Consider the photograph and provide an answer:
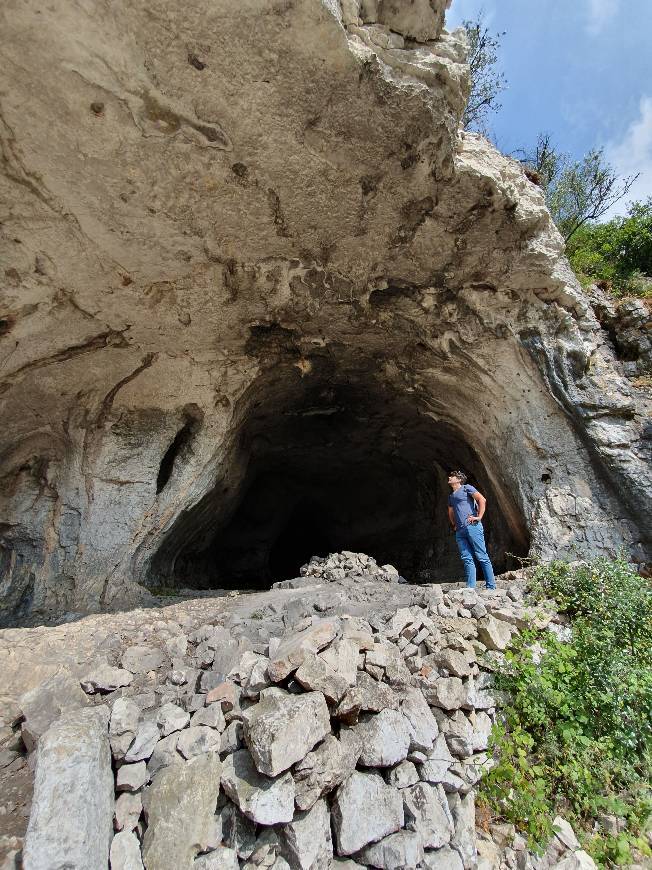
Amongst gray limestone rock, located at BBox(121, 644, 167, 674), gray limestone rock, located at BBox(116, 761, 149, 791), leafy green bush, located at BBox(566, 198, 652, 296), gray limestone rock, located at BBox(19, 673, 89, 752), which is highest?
leafy green bush, located at BBox(566, 198, 652, 296)

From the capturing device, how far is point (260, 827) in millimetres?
2070

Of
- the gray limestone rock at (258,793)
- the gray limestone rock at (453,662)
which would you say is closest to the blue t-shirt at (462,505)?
Answer: the gray limestone rock at (453,662)

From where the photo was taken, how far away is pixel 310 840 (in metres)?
2.03

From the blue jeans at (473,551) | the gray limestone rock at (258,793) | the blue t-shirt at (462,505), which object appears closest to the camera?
the gray limestone rock at (258,793)

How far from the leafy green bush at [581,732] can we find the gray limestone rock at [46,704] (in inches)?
99.3

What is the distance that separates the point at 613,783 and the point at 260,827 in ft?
7.09

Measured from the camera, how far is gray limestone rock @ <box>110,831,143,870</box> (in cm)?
191

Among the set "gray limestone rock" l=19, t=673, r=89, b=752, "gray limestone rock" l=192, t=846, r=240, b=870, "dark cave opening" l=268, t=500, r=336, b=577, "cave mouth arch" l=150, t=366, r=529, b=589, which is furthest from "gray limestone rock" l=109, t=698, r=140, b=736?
"dark cave opening" l=268, t=500, r=336, b=577

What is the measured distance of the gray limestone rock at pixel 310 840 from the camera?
197 centimetres

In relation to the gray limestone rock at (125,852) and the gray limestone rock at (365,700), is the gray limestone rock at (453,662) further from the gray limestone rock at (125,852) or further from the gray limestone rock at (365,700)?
the gray limestone rock at (125,852)

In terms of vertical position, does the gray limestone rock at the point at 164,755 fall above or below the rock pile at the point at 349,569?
below

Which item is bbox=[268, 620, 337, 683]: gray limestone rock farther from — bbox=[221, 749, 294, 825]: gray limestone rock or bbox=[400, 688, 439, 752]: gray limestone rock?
bbox=[400, 688, 439, 752]: gray limestone rock

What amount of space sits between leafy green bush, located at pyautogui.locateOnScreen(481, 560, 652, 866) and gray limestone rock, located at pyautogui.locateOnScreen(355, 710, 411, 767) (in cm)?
66

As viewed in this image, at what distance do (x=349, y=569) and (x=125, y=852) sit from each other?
415 cm
